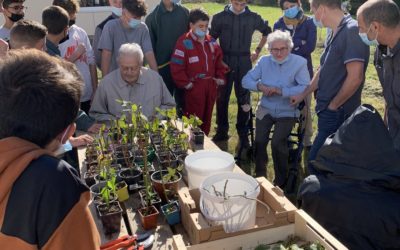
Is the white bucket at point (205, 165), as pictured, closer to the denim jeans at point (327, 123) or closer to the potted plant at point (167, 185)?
the potted plant at point (167, 185)

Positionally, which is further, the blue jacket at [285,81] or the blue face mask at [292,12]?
the blue face mask at [292,12]

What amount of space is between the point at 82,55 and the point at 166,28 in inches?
42.9

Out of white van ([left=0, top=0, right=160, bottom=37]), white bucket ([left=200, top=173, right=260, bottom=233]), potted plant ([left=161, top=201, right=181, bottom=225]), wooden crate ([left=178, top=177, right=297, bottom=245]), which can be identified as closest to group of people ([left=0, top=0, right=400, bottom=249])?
wooden crate ([left=178, top=177, right=297, bottom=245])

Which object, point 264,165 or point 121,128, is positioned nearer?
point 121,128

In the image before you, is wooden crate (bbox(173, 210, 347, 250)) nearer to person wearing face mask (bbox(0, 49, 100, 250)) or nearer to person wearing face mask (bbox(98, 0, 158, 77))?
person wearing face mask (bbox(0, 49, 100, 250))

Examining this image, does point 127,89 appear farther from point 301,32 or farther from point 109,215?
point 301,32

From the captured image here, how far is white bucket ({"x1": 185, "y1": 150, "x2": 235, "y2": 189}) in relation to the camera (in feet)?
6.89

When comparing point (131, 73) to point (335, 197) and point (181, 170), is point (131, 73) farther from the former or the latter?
point (335, 197)

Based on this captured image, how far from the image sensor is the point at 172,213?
6.52 ft

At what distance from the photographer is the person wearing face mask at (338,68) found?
3.26 m

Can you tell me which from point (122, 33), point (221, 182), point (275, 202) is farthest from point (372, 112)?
point (122, 33)

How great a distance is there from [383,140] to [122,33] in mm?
2981

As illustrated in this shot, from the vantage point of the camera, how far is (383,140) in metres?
2.02

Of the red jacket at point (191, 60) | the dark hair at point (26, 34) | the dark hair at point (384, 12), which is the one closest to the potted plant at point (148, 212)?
the dark hair at point (26, 34)
